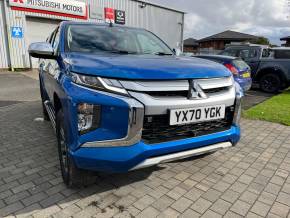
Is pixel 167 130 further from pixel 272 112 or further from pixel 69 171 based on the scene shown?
pixel 272 112

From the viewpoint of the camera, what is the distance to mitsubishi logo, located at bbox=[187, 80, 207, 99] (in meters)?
2.34

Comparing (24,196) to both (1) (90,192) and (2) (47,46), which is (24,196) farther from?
(2) (47,46)

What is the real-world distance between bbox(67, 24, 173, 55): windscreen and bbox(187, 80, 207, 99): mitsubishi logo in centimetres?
122

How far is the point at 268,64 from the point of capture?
9547mm

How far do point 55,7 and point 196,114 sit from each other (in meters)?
15.4

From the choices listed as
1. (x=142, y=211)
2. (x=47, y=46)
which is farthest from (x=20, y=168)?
(x=142, y=211)

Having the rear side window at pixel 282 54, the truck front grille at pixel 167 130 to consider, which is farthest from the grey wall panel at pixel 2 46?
the truck front grille at pixel 167 130

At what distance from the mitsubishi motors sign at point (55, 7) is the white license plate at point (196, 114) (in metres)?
14.7

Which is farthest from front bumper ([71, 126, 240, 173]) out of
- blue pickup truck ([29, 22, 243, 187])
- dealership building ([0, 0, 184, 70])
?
dealership building ([0, 0, 184, 70])

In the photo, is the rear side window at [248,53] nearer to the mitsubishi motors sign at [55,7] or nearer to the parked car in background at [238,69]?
the parked car in background at [238,69]

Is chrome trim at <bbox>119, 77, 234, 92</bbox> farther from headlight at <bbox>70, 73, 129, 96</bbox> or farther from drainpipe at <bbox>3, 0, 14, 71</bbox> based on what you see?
drainpipe at <bbox>3, 0, 14, 71</bbox>

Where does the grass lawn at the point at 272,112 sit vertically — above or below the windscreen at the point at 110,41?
below

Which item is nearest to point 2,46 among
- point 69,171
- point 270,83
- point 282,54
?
point 270,83

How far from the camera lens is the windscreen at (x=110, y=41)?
10.5 ft
